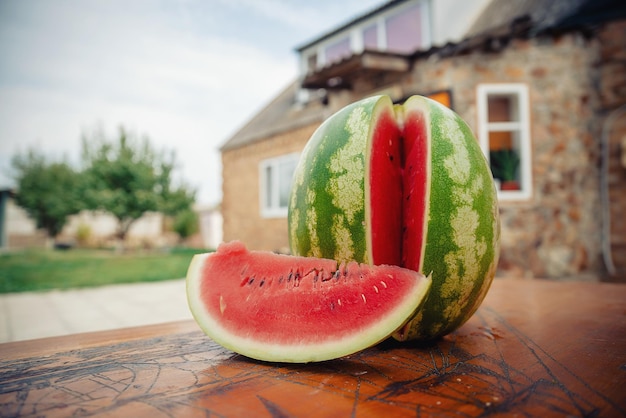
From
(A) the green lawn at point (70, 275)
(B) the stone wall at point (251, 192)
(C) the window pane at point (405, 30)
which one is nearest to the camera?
(C) the window pane at point (405, 30)

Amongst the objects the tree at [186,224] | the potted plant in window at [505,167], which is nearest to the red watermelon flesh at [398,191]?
the potted plant in window at [505,167]

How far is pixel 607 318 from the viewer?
1360mm

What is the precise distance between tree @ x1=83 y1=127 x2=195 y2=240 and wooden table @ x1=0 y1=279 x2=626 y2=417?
23.0m

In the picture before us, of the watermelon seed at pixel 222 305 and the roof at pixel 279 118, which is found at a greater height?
the roof at pixel 279 118

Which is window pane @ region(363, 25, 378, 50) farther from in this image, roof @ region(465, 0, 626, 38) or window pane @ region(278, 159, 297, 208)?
window pane @ region(278, 159, 297, 208)

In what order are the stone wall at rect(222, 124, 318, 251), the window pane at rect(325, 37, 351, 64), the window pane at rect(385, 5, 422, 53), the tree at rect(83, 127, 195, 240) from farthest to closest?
the tree at rect(83, 127, 195, 240)
the stone wall at rect(222, 124, 318, 251)
the window pane at rect(325, 37, 351, 64)
the window pane at rect(385, 5, 422, 53)

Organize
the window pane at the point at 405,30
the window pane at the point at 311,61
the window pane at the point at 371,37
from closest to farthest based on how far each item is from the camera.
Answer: the window pane at the point at 405,30 → the window pane at the point at 371,37 → the window pane at the point at 311,61

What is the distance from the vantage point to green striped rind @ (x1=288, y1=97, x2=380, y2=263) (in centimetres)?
108

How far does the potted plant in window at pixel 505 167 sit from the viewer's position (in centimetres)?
705

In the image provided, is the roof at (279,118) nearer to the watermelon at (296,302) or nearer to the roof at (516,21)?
the roof at (516,21)

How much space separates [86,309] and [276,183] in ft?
22.3

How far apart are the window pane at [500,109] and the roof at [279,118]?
3.95 meters

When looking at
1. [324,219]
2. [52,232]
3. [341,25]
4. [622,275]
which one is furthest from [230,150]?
[52,232]

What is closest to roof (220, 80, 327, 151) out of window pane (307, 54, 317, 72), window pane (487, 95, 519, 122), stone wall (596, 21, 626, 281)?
window pane (307, 54, 317, 72)
